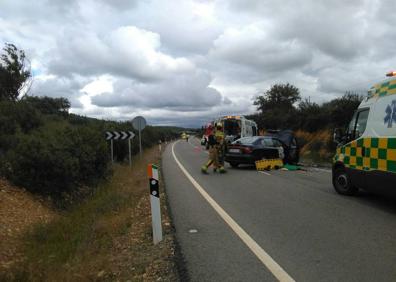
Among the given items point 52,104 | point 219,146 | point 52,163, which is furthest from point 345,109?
point 52,104

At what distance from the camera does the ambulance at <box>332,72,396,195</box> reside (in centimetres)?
690

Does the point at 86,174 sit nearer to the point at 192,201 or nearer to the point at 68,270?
the point at 192,201

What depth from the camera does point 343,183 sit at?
9.14 meters

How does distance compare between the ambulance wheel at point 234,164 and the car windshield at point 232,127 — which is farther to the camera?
the car windshield at point 232,127

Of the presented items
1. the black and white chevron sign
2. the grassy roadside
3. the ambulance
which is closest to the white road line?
the grassy roadside

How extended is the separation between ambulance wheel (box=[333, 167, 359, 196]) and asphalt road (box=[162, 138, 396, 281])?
22 cm

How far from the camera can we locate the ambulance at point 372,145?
6.90 metres

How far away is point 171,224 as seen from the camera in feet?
22.1

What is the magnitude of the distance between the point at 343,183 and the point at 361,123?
5.83 ft

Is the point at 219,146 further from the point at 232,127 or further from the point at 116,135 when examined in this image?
the point at 232,127

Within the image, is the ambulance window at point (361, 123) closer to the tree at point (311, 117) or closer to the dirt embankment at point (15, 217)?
the dirt embankment at point (15, 217)

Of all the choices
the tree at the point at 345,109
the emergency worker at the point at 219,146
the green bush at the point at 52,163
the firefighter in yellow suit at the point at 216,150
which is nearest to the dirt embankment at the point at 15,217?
the green bush at the point at 52,163

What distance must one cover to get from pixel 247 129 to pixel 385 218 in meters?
21.1

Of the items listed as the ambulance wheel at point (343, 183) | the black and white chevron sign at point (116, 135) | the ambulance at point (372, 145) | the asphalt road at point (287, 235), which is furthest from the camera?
the black and white chevron sign at point (116, 135)
